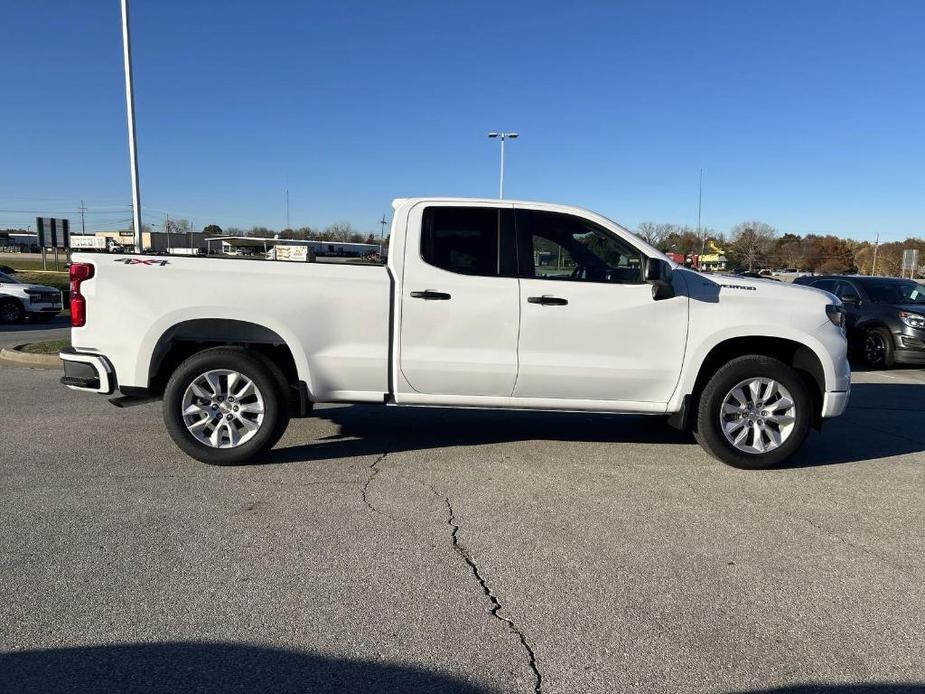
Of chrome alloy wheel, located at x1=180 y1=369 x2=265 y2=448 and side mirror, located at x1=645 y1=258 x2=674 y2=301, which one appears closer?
side mirror, located at x1=645 y1=258 x2=674 y2=301

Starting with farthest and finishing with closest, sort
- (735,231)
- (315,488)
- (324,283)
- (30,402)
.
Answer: (735,231) → (30,402) → (324,283) → (315,488)

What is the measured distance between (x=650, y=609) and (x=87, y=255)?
15.3 feet

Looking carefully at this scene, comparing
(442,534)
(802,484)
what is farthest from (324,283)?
(802,484)

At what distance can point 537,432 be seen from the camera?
6559 millimetres

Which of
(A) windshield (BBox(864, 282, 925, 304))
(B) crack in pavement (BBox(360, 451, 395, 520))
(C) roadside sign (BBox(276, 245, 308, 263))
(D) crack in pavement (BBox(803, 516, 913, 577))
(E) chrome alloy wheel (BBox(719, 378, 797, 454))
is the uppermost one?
(C) roadside sign (BBox(276, 245, 308, 263))

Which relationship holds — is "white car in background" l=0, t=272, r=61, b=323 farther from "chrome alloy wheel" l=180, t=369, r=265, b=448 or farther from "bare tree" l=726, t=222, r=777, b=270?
"bare tree" l=726, t=222, r=777, b=270

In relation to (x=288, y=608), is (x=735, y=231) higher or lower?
higher

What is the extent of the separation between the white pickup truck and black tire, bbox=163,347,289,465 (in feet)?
0.04

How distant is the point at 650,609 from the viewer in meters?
3.23

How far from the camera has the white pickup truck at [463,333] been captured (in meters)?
5.14

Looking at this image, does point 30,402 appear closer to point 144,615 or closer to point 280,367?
point 280,367

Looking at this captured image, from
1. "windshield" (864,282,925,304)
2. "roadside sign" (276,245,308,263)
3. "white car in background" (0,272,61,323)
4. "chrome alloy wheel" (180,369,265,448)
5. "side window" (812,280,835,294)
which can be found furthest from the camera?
"white car in background" (0,272,61,323)

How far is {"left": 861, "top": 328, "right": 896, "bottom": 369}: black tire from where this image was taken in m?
11.7

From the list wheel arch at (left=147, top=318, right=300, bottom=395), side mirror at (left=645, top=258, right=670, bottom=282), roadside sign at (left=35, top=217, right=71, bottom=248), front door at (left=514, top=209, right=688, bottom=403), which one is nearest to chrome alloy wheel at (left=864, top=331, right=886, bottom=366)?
front door at (left=514, top=209, right=688, bottom=403)
